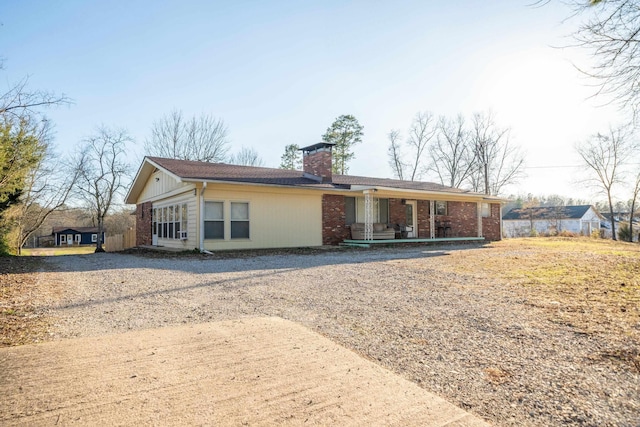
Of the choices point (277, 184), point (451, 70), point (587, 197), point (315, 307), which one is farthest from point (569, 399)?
point (587, 197)

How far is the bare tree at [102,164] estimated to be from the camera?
25.9 meters

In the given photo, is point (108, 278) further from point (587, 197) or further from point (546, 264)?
point (587, 197)

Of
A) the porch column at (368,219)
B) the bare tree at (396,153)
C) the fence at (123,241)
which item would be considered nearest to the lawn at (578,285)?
the porch column at (368,219)

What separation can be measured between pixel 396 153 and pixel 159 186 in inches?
968

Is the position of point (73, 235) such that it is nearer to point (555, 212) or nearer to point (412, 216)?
point (412, 216)

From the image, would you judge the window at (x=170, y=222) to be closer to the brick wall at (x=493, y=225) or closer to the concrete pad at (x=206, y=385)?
the concrete pad at (x=206, y=385)

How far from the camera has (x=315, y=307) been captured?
4.60m

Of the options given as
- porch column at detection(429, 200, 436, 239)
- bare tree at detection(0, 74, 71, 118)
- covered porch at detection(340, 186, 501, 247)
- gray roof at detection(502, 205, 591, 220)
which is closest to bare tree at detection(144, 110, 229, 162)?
covered porch at detection(340, 186, 501, 247)

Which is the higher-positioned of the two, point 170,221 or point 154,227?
point 170,221

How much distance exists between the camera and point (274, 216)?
13633 mm

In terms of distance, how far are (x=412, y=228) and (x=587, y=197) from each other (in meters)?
28.9

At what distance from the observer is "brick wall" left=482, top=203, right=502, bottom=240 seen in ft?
66.2

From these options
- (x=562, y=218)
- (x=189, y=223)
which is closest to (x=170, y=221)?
(x=189, y=223)

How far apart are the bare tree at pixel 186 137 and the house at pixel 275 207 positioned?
11006 mm
